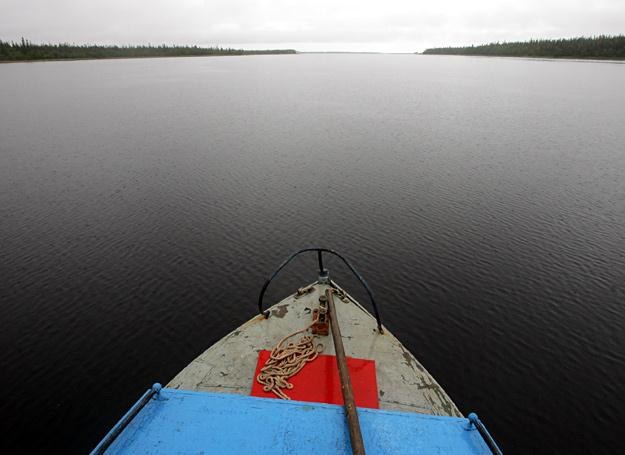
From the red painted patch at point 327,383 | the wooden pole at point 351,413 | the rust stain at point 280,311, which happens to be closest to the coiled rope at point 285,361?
the red painted patch at point 327,383

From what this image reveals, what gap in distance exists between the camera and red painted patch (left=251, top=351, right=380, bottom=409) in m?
12.2

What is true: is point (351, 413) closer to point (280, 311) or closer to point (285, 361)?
point (285, 361)

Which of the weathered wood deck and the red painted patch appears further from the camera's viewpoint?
the weathered wood deck

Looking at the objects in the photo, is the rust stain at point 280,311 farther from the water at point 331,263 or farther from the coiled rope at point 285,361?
the water at point 331,263

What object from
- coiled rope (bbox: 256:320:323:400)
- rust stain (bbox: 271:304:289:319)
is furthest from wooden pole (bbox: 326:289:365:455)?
rust stain (bbox: 271:304:289:319)

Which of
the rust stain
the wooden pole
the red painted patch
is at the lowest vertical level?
the red painted patch

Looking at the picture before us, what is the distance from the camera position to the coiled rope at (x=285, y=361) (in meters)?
12.7

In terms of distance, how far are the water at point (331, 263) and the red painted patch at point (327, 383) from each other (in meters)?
7.31

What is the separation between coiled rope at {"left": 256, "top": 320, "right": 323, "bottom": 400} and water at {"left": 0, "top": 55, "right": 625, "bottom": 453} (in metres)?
8.21

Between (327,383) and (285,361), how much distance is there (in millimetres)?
1958

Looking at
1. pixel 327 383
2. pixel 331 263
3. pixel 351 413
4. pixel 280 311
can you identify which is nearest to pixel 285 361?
pixel 327 383

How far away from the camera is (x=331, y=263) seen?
27.7 metres

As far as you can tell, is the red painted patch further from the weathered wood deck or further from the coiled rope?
the weathered wood deck

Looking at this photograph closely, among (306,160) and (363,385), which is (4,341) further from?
(306,160)
